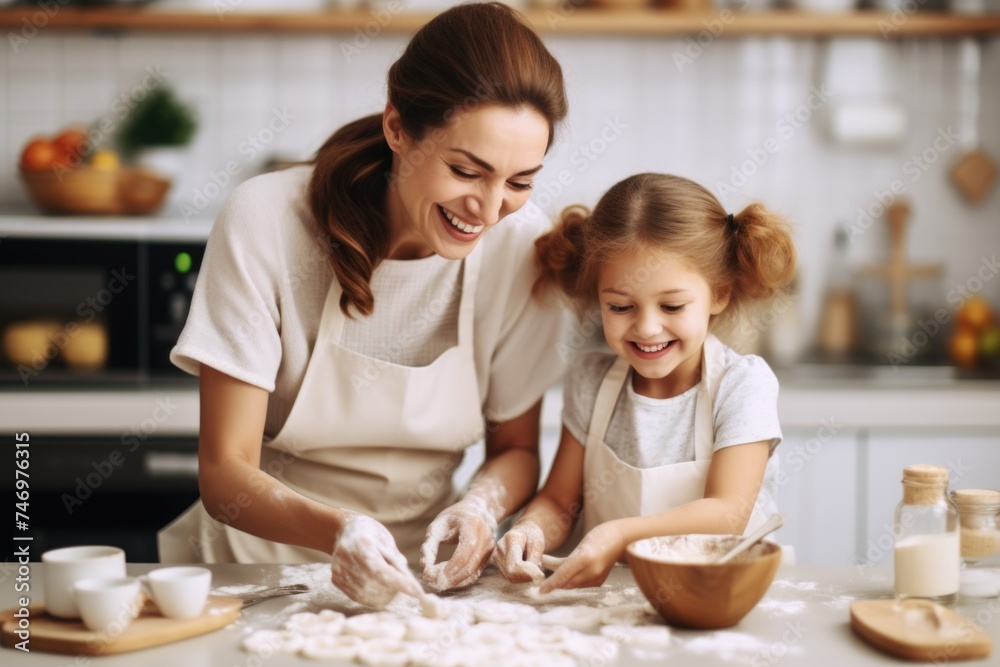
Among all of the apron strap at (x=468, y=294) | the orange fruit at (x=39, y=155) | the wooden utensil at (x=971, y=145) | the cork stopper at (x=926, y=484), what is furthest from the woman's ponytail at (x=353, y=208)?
the wooden utensil at (x=971, y=145)

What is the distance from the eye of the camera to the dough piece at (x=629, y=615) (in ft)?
3.60

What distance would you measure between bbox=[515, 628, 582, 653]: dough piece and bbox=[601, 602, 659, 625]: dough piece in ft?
0.18

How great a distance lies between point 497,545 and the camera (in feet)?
4.22

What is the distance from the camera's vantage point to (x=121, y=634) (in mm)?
1006

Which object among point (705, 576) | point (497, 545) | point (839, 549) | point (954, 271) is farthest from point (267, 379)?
point (954, 271)

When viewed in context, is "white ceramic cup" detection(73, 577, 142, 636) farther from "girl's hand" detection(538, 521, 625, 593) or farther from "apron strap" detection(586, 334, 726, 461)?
"apron strap" detection(586, 334, 726, 461)

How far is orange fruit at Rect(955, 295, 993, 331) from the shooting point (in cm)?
292

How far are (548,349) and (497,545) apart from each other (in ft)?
1.43

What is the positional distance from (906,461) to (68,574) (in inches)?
82.4

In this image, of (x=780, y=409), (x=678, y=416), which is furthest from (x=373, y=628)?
(x=780, y=409)

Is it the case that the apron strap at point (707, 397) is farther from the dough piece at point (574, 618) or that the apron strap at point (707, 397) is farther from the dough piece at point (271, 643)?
the dough piece at point (271, 643)

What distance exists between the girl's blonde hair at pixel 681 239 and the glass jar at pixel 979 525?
1.41ft

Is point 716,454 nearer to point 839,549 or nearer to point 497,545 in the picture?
point 497,545

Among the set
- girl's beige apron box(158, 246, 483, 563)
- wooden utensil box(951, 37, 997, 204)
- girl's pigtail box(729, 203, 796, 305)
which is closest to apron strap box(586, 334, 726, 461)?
girl's pigtail box(729, 203, 796, 305)
